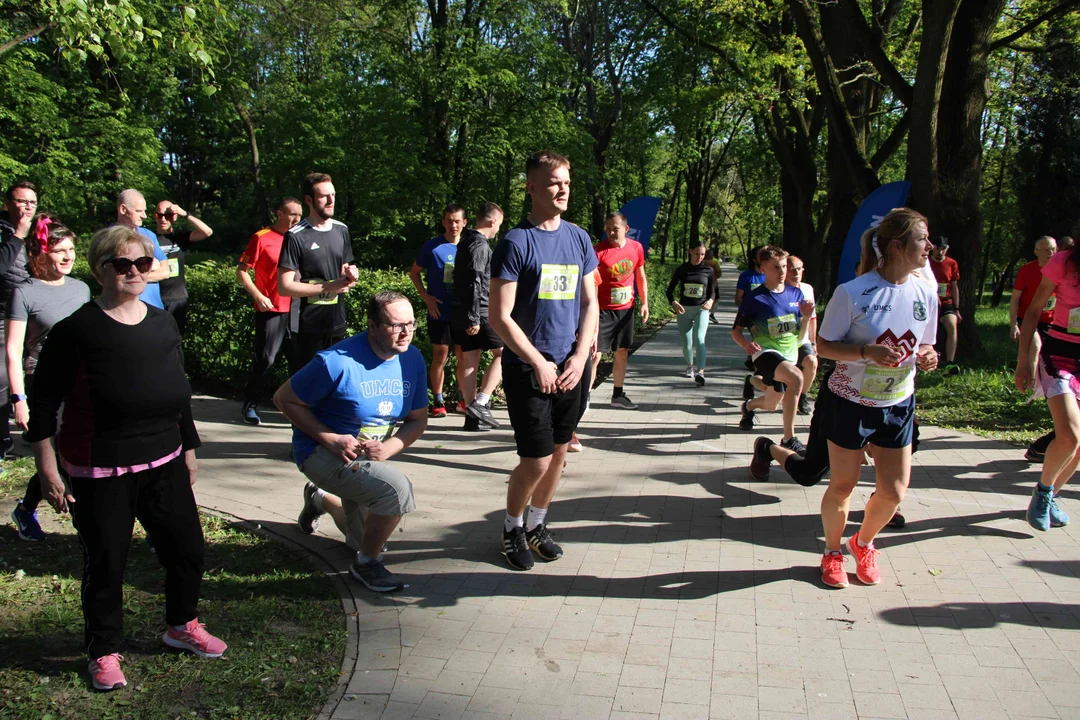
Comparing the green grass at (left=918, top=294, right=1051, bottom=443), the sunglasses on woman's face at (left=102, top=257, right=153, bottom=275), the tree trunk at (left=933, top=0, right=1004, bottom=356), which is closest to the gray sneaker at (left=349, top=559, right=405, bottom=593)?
the sunglasses on woman's face at (left=102, top=257, right=153, bottom=275)

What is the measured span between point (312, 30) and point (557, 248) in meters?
29.5

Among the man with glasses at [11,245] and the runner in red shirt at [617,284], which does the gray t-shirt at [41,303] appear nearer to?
the man with glasses at [11,245]

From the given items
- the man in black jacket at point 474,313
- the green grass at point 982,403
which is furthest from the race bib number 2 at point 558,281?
the green grass at point 982,403

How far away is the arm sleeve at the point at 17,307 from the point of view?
183 inches

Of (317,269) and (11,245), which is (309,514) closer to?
(317,269)

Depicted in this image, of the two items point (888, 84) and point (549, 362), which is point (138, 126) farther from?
point (549, 362)

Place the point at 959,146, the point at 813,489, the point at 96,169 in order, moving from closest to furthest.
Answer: the point at 813,489 → the point at 959,146 → the point at 96,169

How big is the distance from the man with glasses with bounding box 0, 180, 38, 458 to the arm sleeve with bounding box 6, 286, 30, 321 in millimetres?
696

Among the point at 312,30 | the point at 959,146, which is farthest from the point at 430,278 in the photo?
the point at 312,30

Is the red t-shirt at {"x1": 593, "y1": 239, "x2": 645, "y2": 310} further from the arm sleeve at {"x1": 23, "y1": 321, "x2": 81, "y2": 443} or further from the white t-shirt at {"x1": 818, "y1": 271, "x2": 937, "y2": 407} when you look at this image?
the arm sleeve at {"x1": 23, "y1": 321, "x2": 81, "y2": 443}

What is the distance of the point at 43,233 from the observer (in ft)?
15.1

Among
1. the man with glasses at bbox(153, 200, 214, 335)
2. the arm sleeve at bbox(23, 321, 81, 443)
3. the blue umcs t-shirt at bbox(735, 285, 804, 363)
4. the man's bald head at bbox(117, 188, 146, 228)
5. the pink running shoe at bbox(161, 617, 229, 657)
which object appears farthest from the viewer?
the man with glasses at bbox(153, 200, 214, 335)

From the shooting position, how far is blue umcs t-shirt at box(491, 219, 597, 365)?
4.11 meters

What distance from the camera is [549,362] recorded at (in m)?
4.16
